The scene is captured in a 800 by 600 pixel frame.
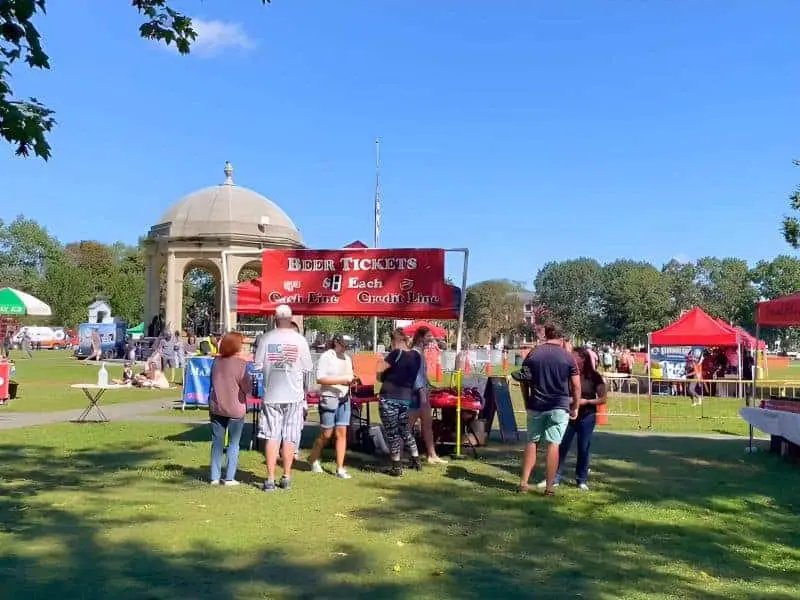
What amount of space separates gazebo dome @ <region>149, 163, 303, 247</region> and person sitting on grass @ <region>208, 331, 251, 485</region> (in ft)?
88.3

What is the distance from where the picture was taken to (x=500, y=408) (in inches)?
527

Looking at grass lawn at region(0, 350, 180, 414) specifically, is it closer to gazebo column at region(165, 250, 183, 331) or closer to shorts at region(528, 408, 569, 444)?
gazebo column at region(165, 250, 183, 331)

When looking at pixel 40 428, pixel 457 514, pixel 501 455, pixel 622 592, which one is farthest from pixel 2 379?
pixel 622 592

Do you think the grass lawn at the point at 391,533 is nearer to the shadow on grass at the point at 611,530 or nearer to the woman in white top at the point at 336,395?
the shadow on grass at the point at 611,530

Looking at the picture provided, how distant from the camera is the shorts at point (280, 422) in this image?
28.7 feet

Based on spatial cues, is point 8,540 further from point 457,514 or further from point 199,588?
point 457,514


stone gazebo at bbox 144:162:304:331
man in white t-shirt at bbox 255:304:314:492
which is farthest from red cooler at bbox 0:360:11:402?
stone gazebo at bbox 144:162:304:331

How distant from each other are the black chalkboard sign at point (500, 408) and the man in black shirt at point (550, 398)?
154 inches

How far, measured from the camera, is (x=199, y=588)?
5164mm

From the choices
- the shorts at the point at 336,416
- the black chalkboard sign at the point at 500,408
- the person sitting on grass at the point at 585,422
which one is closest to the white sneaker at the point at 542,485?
the person sitting on grass at the point at 585,422

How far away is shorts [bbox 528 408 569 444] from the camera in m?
8.55

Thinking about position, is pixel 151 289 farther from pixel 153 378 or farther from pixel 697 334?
pixel 697 334

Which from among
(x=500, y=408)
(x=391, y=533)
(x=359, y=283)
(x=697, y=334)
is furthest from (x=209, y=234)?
(x=391, y=533)

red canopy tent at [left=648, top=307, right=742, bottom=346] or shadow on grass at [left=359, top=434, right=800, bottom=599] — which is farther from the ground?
red canopy tent at [left=648, top=307, right=742, bottom=346]
